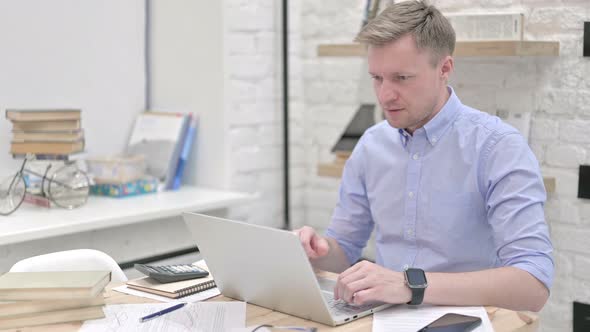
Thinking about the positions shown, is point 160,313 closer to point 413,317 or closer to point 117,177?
point 413,317

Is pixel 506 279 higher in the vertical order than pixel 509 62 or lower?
lower

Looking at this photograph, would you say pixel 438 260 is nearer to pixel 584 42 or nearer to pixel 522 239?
pixel 522 239

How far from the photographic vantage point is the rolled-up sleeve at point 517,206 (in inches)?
68.3

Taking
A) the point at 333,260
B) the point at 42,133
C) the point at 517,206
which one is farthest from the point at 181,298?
the point at 42,133

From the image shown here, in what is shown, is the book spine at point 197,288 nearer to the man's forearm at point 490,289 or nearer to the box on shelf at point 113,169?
the man's forearm at point 490,289

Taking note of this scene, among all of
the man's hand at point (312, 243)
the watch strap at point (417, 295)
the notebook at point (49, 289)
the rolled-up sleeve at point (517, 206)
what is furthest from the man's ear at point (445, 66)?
the notebook at point (49, 289)

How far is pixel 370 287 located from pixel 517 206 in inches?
16.5

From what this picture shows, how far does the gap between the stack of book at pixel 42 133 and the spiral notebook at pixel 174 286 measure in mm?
962

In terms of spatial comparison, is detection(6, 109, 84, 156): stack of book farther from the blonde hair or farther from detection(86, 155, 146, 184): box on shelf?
the blonde hair

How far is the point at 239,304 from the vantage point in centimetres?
167

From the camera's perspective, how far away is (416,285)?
159cm

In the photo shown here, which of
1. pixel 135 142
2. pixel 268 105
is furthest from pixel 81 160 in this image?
pixel 268 105

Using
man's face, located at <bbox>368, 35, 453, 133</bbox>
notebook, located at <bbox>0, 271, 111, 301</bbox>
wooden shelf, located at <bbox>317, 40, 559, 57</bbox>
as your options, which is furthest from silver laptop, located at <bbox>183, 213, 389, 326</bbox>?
wooden shelf, located at <bbox>317, 40, 559, 57</bbox>

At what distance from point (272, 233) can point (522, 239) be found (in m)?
0.61
